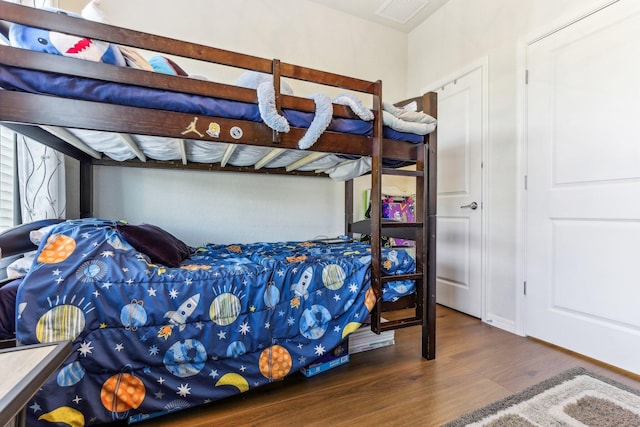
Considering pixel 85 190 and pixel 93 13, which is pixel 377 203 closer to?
pixel 93 13

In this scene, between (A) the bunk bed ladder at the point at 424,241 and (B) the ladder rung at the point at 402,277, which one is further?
(A) the bunk bed ladder at the point at 424,241

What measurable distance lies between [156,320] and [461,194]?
2516 mm

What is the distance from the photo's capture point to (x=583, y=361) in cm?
179

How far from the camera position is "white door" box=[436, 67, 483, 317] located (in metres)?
2.55

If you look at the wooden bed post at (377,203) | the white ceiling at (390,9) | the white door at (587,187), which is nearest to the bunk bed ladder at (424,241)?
the wooden bed post at (377,203)

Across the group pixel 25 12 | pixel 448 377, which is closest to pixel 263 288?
pixel 448 377

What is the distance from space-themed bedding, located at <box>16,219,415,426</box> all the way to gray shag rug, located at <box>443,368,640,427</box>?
681 mm

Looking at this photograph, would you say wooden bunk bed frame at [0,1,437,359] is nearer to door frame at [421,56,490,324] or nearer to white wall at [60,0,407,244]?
white wall at [60,0,407,244]

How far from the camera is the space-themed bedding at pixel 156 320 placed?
1091 millimetres

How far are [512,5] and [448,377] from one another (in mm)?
2634

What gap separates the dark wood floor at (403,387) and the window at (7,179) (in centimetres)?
128

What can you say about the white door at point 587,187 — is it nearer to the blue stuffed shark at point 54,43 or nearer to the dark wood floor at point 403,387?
the dark wood floor at point 403,387

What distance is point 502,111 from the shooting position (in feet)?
7.73

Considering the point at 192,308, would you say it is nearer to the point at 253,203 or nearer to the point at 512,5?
the point at 253,203
